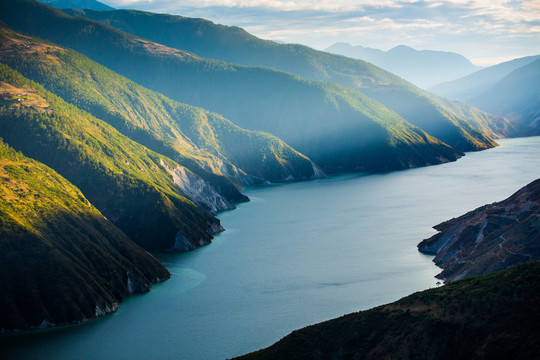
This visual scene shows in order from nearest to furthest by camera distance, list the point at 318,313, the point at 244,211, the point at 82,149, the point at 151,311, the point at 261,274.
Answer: the point at 318,313
the point at 151,311
the point at 261,274
the point at 82,149
the point at 244,211

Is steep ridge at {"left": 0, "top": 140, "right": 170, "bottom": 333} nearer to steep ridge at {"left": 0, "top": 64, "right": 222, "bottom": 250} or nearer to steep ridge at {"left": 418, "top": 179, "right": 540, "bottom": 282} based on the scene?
steep ridge at {"left": 0, "top": 64, "right": 222, "bottom": 250}

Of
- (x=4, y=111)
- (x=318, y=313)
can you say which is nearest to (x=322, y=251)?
(x=318, y=313)

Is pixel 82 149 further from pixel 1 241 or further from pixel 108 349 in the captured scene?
pixel 108 349

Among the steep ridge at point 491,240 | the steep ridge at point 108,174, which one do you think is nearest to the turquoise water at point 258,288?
the steep ridge at point 491,240

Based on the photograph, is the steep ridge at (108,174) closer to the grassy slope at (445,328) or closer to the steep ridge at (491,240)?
the steep ridge at (491,240)

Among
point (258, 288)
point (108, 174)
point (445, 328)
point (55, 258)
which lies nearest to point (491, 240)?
point (258, 288)

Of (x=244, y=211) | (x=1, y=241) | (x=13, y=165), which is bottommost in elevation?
(x=244, y=211)

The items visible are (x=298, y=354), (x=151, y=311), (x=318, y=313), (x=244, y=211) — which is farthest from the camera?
(x=244, y=211)

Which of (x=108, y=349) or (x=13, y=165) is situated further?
(x=13, y=165)
